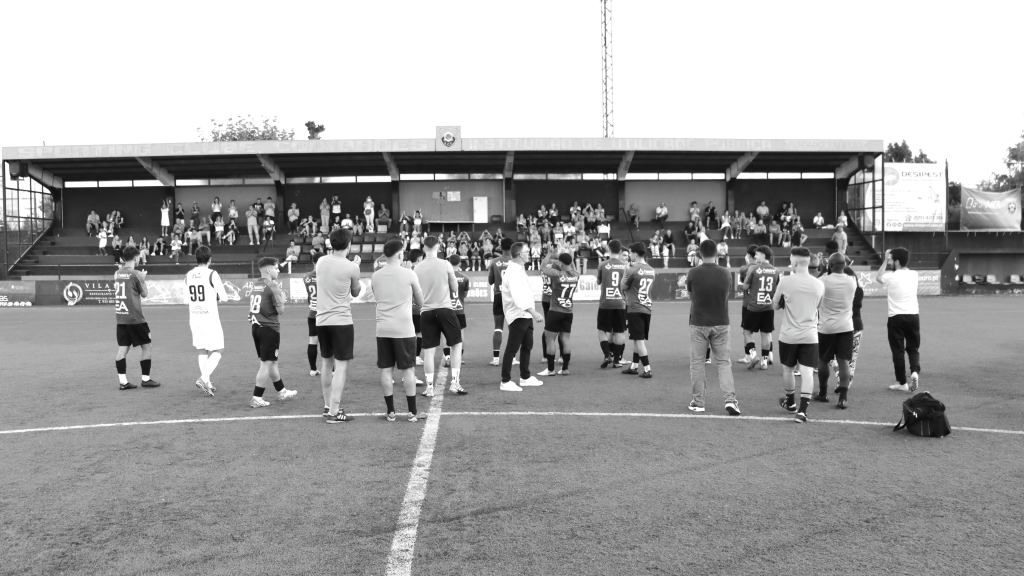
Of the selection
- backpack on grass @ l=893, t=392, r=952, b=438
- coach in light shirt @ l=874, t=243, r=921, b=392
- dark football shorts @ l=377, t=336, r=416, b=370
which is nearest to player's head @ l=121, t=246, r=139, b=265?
dark football shorts @ l=377, t=336, r=416, b=370

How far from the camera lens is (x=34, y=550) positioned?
4344 millimetres

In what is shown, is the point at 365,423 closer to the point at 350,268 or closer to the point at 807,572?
the point at 350,268

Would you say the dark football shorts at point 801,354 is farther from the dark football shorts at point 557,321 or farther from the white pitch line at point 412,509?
the white pitch line at point 412,509

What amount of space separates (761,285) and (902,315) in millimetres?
2272

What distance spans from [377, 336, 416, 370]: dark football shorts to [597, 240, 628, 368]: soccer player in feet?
14.2

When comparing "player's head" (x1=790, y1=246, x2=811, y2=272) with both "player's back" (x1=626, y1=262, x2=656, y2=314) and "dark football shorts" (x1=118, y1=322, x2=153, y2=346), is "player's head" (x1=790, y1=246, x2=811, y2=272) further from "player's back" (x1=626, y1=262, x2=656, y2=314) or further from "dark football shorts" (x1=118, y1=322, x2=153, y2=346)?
"dark football shorts" (x1=118, y1=322, x2=153, y2=346)

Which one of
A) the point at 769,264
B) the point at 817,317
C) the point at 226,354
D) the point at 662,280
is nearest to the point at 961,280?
the point at 662,280

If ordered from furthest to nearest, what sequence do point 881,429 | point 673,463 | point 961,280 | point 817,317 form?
point 961,280, point 817,317, point 881,429, point 673,463

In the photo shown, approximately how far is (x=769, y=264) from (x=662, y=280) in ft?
59.0

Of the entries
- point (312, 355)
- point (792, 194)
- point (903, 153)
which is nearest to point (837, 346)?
point (312, 355)

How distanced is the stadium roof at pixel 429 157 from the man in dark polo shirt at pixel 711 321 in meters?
26.8

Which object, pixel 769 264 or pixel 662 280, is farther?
pixel 662 280

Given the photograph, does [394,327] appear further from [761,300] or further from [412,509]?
[761,300]

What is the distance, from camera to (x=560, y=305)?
10625 millimetres
